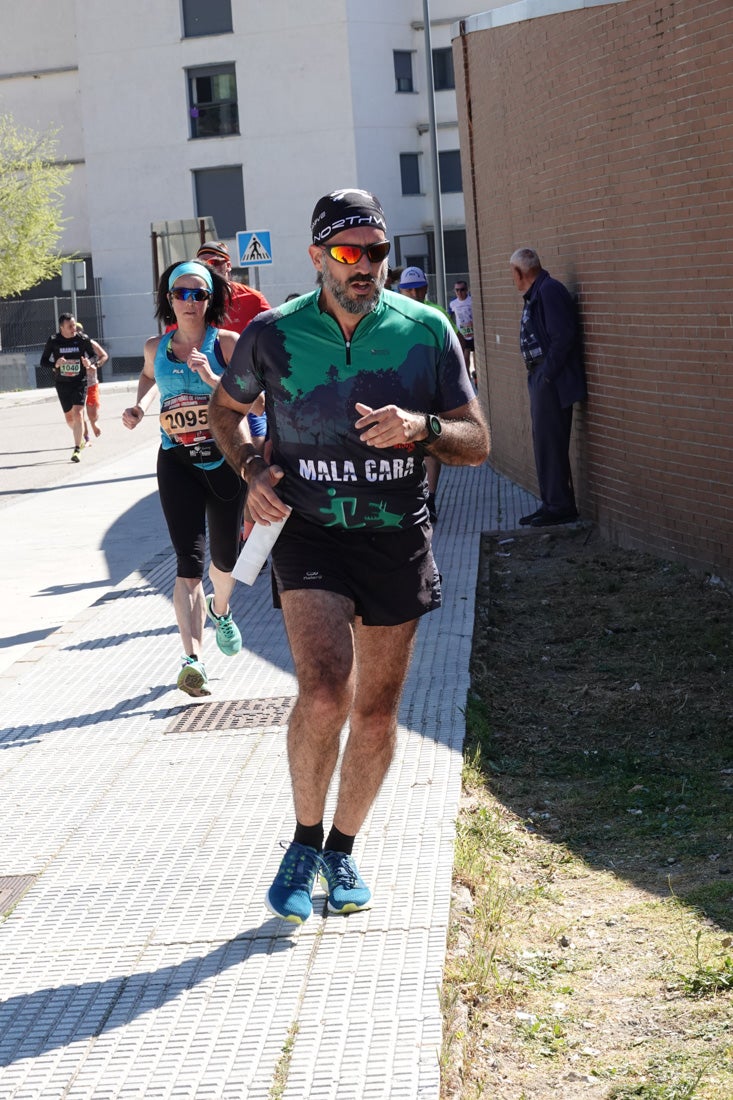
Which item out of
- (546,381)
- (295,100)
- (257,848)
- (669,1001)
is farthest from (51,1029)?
(295,100)

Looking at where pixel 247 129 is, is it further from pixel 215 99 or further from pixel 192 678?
pixel 192 678

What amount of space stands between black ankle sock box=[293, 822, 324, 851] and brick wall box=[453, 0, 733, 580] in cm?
455

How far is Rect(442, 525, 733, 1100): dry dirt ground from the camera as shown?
11.7 feet

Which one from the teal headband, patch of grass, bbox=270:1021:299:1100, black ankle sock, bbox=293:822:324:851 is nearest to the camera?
patch of grass, bbox=270:1021:299:1100

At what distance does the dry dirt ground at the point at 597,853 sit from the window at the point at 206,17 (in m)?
42.4

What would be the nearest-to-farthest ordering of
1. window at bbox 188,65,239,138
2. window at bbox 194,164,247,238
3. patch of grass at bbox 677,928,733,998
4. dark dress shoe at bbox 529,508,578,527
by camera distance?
patch of grass at bbox 677,928,733,998, dark dress shoe at bbox 529,508,578,527, window at bbox 188,65,239,138, window at bbox 194,164,247,238

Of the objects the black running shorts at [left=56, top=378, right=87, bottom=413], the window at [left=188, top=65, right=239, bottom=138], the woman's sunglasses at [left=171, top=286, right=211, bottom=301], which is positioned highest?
the window at [left=188, top=65, right=239, bottom=138]

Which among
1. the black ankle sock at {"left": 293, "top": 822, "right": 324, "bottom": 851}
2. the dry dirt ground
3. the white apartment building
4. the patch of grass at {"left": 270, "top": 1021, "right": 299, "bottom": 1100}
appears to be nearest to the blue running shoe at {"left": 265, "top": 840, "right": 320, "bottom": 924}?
the black ankle sock at {"left": 293, "top": 822, "right": 324, "bottom": 851}

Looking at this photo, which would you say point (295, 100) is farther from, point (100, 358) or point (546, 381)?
point (546, 381)

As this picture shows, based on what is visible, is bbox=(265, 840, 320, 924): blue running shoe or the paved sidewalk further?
bbox=(265, 840, 320, 924): blue running shoe

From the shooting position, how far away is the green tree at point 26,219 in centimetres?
4581

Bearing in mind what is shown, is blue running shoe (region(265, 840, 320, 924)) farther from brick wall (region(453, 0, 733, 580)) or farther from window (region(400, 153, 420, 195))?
window (region(400, 153, 420, 195))

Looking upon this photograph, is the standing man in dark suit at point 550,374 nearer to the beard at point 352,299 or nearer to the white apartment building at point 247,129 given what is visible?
the beard at point 352,299

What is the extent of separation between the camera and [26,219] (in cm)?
4625
